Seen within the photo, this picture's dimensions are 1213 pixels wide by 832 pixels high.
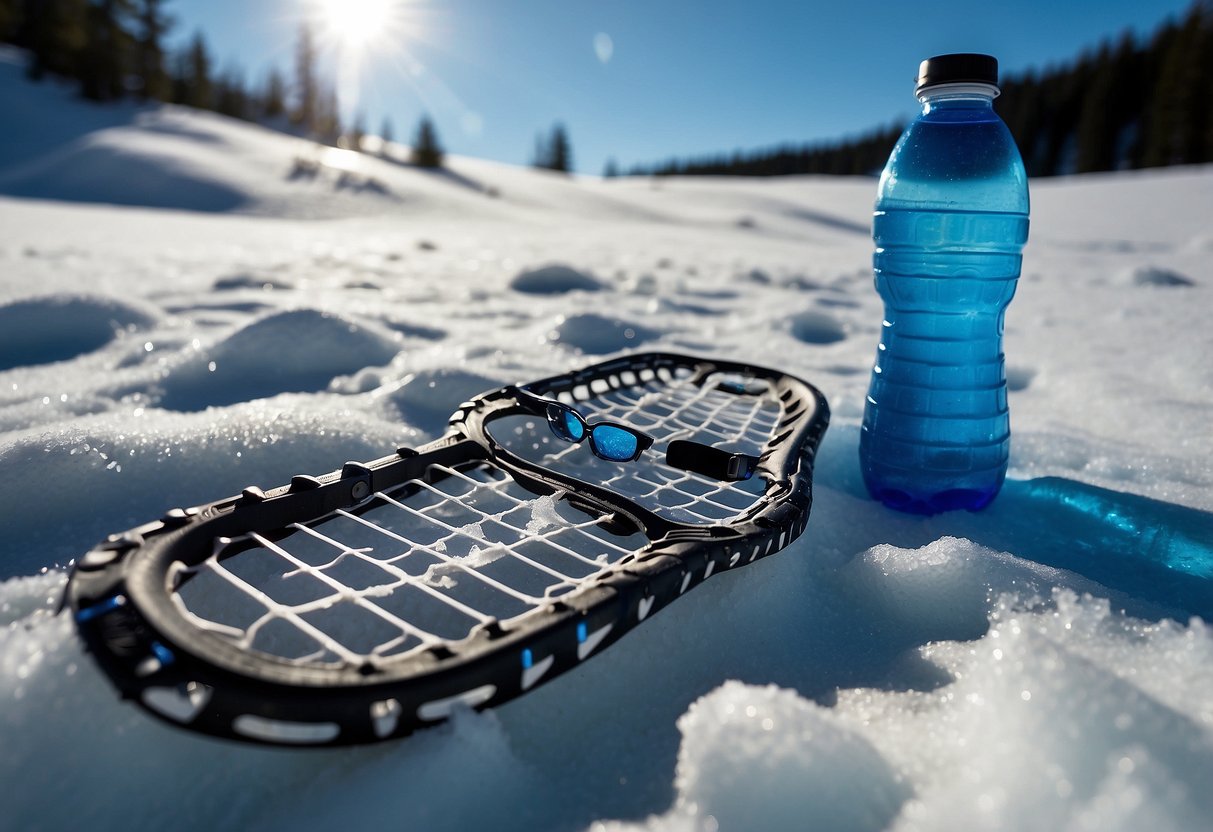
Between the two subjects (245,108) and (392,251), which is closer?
(392,251)

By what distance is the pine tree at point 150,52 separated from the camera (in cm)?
2797

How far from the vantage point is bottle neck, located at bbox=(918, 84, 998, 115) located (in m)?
1.48

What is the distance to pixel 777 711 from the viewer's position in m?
0.91

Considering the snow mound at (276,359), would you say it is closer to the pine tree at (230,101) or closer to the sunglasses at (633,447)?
the sunglasses at (633,447)

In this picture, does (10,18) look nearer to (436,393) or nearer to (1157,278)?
(436,393)

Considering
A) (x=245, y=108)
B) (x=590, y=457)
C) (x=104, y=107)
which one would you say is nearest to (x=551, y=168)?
(x=245, y=108)

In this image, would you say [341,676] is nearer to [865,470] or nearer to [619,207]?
[865,470]

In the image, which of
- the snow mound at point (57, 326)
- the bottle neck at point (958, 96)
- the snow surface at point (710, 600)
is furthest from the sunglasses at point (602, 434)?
the snow mound at point (57, 326)

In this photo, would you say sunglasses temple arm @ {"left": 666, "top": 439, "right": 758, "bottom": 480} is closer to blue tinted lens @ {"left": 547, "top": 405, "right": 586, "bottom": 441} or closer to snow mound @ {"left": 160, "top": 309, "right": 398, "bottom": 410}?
blue tinted lens @ {"left": 547, "top": 405, "right": 586, "bottom": 441}

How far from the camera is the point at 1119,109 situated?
40.8 metres

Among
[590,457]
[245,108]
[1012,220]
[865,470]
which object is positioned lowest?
[590,457]

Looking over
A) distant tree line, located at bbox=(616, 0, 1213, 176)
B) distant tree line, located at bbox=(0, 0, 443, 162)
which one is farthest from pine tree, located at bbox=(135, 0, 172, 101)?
distant tree line, located at bbox=(616, 0, 1213, 176)

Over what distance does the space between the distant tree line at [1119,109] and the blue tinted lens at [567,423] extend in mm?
34325

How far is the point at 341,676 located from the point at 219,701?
0.40 ft
